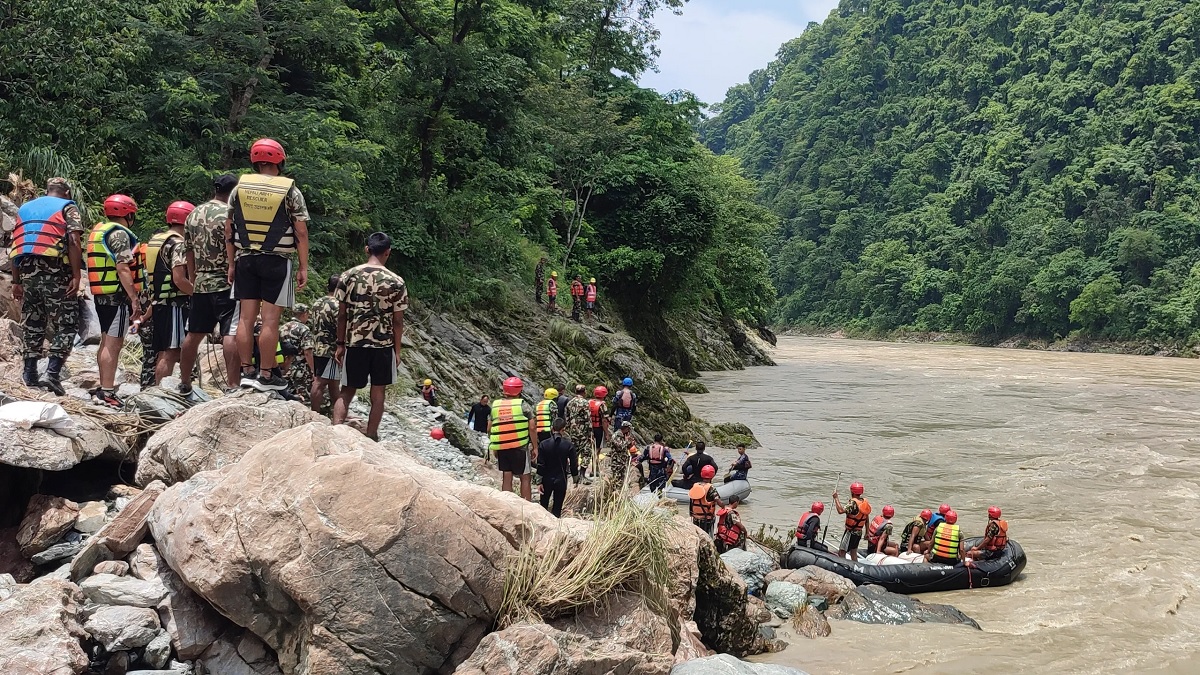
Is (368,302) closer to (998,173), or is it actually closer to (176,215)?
(176,215)

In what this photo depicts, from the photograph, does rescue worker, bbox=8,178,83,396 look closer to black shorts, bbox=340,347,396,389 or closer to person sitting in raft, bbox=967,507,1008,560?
black shorts, bbox=340,347,396,389

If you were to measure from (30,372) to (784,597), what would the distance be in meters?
7.50

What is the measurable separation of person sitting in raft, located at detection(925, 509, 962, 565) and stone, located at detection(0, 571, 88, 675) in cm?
1042

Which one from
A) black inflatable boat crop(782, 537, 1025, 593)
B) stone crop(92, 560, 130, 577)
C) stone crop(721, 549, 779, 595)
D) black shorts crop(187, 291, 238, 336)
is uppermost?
black shorts crop(187, 291, 238, 336)

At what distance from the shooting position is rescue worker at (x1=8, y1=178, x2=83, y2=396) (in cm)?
646

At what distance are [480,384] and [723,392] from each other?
48.3 ft

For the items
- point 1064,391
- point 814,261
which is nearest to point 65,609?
point 1064,391

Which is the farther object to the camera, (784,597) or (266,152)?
(784,597)

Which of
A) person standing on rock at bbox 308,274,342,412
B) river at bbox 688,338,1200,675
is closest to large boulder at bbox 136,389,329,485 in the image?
person standing on rock at bbox 308,274,342,412

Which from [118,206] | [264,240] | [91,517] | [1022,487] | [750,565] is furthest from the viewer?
[1022,487]

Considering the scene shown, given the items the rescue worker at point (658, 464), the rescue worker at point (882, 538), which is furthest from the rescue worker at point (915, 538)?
the rescue worker at point (658, 464)

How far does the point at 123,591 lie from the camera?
439 cm

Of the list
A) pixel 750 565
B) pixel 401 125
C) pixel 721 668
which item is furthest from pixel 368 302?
pixel 401 125

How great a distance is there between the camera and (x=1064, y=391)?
3209 cm
